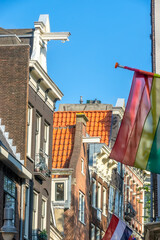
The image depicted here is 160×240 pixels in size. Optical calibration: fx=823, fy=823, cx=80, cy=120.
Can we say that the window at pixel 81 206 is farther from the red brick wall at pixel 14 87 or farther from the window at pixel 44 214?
the red brick wall at pixel 14 87

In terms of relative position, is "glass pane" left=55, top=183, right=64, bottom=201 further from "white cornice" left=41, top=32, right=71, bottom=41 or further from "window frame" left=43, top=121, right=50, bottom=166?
"white cornice" left=41, top=32, right=71, bottom=41

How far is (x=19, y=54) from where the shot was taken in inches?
1478

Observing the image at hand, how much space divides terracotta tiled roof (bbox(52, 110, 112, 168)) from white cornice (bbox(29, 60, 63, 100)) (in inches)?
346

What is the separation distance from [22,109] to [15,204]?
4.40m

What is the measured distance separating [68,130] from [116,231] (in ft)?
59.9

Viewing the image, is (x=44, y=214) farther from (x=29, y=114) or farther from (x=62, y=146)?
(x=62, y=146)

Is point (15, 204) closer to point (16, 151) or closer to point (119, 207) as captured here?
point (16, 151)

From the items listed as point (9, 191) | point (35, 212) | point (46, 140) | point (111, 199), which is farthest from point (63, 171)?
point (9, 191)

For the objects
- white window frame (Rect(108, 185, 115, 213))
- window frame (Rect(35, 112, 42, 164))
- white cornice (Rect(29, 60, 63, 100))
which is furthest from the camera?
white window frame (Rect(108, 185, 115, 213))

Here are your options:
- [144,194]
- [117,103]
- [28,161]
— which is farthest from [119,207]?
[28,161]

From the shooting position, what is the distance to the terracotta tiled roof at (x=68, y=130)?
168 ft

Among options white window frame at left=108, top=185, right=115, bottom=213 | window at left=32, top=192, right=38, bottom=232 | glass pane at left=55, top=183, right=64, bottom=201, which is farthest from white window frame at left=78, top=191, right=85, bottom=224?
window at left=32, top=192, right=38, bottom=232

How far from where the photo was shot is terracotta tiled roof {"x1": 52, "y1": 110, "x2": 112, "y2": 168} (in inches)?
2015

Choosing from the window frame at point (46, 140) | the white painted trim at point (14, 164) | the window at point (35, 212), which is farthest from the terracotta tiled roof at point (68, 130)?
the white painted trim at point (14, 164)
